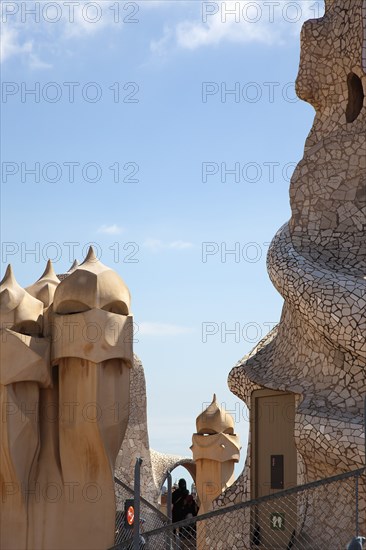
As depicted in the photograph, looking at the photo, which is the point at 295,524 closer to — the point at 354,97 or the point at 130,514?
the point at 130,514

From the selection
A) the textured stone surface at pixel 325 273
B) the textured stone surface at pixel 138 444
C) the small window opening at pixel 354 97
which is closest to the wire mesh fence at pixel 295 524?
the textured stone surface at pixel 325 273

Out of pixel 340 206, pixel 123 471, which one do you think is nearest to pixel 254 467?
pixel 340 206

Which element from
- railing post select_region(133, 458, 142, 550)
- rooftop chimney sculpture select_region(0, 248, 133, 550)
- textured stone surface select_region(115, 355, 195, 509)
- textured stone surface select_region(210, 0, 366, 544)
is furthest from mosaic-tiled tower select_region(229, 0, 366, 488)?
textured stone surface select_region(115, 355, 195, 509)

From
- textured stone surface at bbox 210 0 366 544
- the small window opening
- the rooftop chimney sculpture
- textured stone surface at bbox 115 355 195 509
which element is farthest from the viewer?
textured stone surface at bbox 115 355 195 509

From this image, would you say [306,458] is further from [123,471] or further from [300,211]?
[123,471]

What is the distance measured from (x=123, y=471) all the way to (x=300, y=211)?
8958 mm

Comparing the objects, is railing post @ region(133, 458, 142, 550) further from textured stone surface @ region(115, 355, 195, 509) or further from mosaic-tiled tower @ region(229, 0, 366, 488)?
textured stone surface @ region(115, 355, 195, 509)

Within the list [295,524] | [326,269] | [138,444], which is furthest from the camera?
[138,444]

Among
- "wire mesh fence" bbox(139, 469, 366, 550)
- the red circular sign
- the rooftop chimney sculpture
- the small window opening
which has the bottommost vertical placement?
"wire mesh fence" bbox(139, 469, 366, 550)

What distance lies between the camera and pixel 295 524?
412 inches

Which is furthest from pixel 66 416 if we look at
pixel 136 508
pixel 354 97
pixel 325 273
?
pixel 354 97

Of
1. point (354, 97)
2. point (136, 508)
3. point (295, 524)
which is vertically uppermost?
point (354, 97)

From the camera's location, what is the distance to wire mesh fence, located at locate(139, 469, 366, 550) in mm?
9617

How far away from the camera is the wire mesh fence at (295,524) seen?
9617 mm
